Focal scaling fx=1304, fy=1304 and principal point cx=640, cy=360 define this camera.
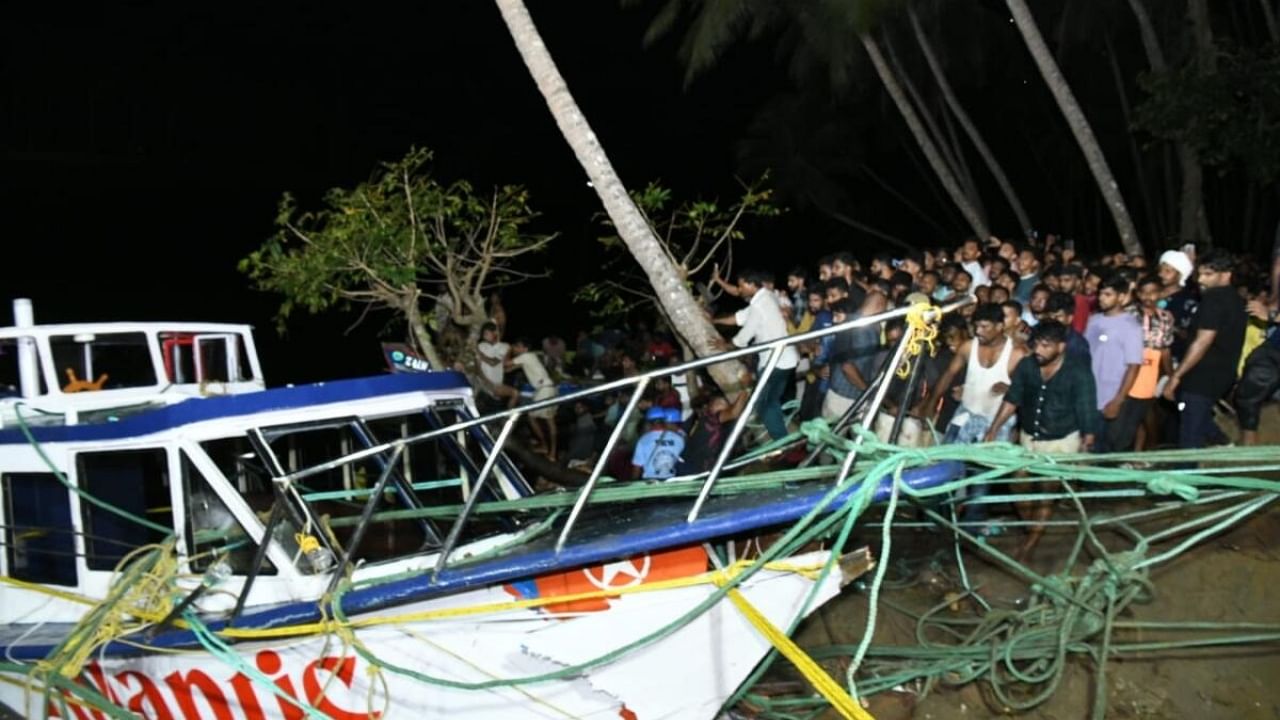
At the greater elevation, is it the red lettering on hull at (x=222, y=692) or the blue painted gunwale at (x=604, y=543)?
the blue painted gunwale at (x=604, y=543)

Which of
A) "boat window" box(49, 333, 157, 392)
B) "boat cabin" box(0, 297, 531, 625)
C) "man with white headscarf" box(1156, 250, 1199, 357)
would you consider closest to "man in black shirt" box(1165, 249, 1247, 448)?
"man with white headscarf" box(1156, 250, 1199, 357)

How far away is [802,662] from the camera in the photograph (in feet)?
17.3

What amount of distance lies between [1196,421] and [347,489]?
4.81 meters

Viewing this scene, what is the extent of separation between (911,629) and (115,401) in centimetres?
482

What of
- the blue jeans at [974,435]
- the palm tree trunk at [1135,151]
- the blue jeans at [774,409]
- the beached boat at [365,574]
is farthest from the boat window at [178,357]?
the palm tree trunk at [1135,151]

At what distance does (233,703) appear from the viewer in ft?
19.8

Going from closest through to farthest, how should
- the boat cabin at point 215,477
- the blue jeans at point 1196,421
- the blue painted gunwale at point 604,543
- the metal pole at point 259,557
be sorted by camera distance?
the blue painted gunwale at point 604,543 → the metal pole at point 259,557 → the boat cabin at point 215,477 → the blue jeans at point 1196,421

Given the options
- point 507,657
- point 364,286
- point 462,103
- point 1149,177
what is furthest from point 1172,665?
point 1149,177

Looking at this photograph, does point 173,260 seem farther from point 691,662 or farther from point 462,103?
point 691,662

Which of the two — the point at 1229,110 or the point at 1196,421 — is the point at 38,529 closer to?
the point at 1196,421

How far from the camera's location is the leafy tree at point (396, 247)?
34.4ft

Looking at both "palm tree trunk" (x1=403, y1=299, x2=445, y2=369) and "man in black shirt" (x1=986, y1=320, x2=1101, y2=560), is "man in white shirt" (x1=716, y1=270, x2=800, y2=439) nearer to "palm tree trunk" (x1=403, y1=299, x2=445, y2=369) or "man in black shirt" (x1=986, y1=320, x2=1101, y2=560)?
"man in black shirt" (x1=986, y1=320, x2=1101, y2=560)

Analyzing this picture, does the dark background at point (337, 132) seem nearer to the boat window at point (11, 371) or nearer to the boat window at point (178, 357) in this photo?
the boat window at point (178, 357)

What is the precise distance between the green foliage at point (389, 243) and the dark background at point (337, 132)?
7.63m
